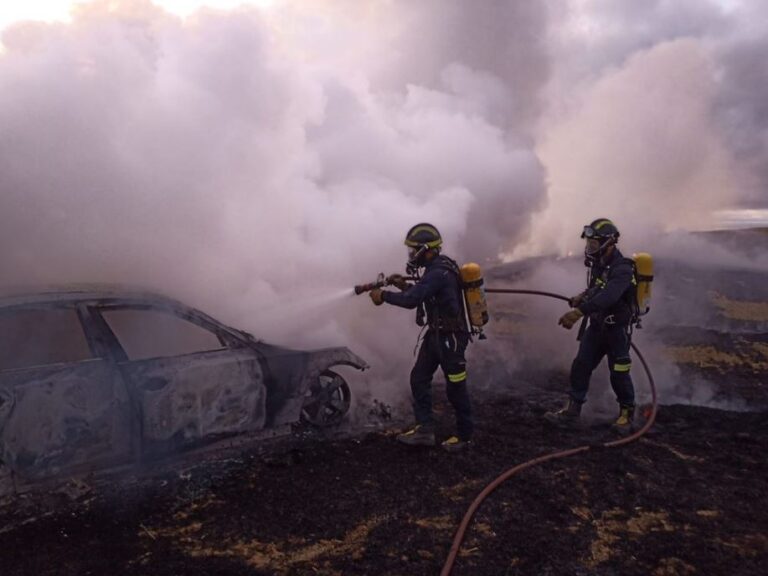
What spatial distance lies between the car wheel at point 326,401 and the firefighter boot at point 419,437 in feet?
2.05

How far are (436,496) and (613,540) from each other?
1.24m

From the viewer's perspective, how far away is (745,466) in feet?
16.1

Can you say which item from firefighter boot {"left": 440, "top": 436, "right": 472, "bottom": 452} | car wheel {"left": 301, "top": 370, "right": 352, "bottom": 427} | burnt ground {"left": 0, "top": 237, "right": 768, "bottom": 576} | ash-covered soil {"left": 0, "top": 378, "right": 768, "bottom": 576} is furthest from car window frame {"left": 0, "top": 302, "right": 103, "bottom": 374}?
firefighter boot {"left": 440, "top": 436, "right": 472, "bottom": 452}

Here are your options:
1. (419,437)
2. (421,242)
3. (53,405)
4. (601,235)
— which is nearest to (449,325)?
(421,242)

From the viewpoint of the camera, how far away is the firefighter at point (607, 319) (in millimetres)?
5598

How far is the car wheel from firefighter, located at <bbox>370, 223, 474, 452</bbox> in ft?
2.07

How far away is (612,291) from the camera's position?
18.1 ft

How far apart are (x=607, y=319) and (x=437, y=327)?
1.87 m

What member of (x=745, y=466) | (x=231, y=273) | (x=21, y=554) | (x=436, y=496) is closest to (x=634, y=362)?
(x=745, y=466)

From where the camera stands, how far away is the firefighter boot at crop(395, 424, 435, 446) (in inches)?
205

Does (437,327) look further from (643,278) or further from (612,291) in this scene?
(643,278)

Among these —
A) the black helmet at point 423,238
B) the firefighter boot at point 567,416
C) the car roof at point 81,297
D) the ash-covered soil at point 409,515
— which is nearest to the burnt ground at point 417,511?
the ash-covered soil at point 409,515

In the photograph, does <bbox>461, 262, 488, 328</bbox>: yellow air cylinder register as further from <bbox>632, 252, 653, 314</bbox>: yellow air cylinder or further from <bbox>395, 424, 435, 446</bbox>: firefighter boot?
<bbox>632, 252, 653, 314</bbox>: yellow air cylinder

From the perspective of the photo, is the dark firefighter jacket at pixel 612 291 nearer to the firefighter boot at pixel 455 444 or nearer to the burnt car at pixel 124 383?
the firefighter boot at pixel 455 444
